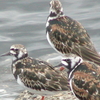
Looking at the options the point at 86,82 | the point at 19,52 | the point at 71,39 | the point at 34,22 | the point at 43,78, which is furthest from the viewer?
the point at 34,22

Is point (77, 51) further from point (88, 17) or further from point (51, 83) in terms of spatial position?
point (88, 17)

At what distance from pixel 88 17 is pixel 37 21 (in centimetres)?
152

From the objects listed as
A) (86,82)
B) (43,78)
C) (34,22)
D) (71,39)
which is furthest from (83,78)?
(34,22)

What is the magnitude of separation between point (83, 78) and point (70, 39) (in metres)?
1.82

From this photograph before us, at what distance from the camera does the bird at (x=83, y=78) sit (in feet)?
16.6

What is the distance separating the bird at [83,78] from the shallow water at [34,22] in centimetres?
353

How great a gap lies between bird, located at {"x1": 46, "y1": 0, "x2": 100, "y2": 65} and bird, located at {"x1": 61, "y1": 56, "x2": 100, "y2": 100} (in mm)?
1334

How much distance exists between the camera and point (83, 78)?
5223mm

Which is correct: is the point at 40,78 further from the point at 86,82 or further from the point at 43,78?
the point at 86,82

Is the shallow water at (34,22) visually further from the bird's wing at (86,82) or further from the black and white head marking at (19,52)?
the bird's wing at (86,82)

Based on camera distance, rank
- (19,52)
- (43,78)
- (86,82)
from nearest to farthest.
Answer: (86,82) → (43,78) → (19,52)

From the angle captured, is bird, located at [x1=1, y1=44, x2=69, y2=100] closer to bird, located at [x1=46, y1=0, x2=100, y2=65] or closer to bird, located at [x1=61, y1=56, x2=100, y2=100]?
bird, located at [x1=61, y1=56, x2=100, y2=100]

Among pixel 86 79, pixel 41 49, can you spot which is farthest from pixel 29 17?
pixel 86 79

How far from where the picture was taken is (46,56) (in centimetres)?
945
